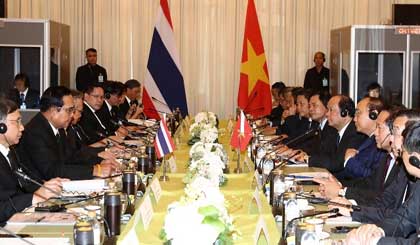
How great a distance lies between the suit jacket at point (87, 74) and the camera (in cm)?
988

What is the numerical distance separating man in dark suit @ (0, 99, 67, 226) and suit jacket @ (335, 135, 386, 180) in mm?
1842

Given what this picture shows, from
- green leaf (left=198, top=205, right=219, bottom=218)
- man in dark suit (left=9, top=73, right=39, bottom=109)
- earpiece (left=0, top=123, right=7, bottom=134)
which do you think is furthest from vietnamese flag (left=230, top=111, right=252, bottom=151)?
man in dark suit (left=9, top=73, right=39, bottom=109)

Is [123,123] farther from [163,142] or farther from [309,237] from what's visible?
[309,237]

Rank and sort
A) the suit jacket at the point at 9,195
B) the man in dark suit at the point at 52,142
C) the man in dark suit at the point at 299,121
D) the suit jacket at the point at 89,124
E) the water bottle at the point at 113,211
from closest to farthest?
the water bottle at the point at 113,211
the suit jacket at the point at 9,195
the man in dark suit at the point at 52,142
the suit jacket at the point at 89,124
the man in dark suit at the point at 299,121

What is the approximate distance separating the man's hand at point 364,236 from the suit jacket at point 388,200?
15.1 inches

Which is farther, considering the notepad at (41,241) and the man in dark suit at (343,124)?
the man in dark suit at (343,124)

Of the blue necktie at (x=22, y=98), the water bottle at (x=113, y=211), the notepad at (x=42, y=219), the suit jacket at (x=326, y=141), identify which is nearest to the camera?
the water bottle at (x=113, y=211)

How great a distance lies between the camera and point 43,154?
4.25m

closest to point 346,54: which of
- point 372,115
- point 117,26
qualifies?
point 117,26

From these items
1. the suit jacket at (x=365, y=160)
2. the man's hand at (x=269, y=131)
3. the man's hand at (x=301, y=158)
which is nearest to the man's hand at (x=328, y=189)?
the suit jacket at (x=365, y=160)

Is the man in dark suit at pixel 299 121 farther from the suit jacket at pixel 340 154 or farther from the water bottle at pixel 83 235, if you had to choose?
the water bottle at pixel 83 235

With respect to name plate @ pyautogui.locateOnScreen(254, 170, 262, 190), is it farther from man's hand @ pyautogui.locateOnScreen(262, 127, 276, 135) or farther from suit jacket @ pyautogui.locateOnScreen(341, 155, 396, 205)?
man's hand @ pyautogui.locateOnScreen(262, 127, 276, 135)

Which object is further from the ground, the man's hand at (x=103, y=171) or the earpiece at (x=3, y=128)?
the earpiece at (x=3, y=128)

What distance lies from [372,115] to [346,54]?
4131 mm
